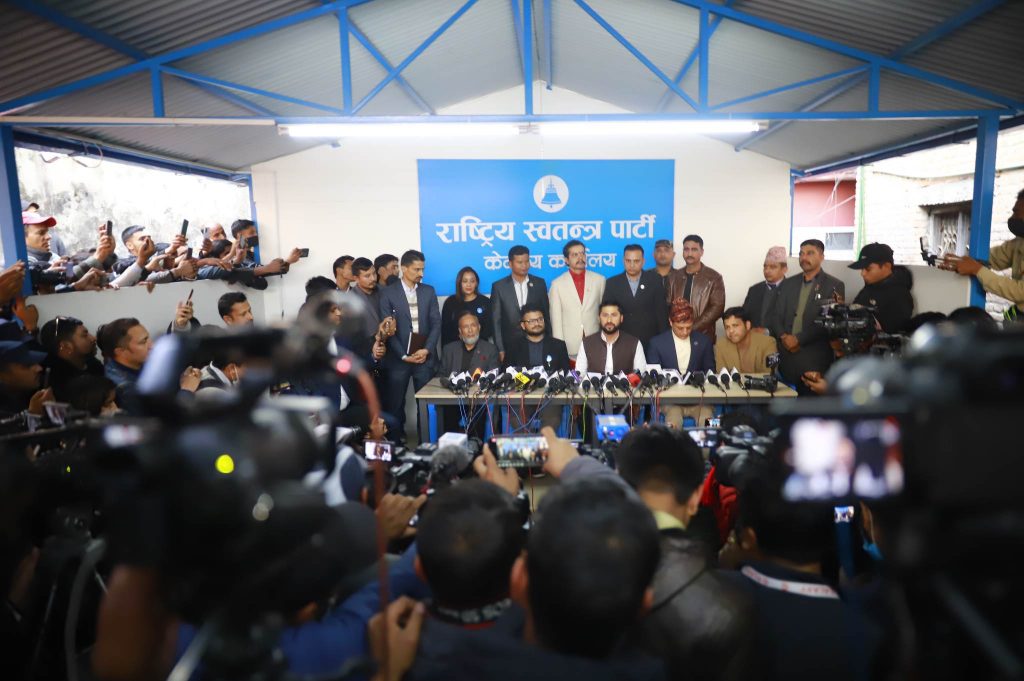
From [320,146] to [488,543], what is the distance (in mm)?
6599

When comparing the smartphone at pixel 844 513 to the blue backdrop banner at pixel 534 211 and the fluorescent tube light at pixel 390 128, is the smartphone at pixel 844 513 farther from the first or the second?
the blue backdrop banner at pixel 534 211

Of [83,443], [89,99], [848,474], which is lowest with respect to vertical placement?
[83,443]

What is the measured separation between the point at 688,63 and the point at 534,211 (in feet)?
7.51

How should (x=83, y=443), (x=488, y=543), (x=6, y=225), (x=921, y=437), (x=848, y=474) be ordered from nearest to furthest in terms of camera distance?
(x=921, y=437)
(x=848, y=474)
(x=488, y=543)
(x=83, y=443)
(x=6, y=225)

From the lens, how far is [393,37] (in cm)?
479

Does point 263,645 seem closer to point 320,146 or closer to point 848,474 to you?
point 848,474

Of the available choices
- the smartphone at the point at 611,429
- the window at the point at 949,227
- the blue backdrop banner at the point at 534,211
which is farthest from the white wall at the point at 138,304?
the window at the point at 949,227

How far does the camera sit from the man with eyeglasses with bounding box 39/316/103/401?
119 inches

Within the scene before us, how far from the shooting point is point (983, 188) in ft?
13.1

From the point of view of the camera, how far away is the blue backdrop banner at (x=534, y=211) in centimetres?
676

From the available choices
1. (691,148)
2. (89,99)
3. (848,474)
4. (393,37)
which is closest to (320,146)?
(393,37)

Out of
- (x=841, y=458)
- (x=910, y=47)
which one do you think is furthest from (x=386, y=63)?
(x=841, y=458)

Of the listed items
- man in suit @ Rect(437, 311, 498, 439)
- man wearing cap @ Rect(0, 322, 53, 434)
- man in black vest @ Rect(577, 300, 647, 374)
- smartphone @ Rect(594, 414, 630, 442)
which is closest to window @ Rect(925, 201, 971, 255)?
man in black vest @ Rect(577, 300, 647, 374)

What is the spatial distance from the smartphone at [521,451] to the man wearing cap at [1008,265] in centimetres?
337
